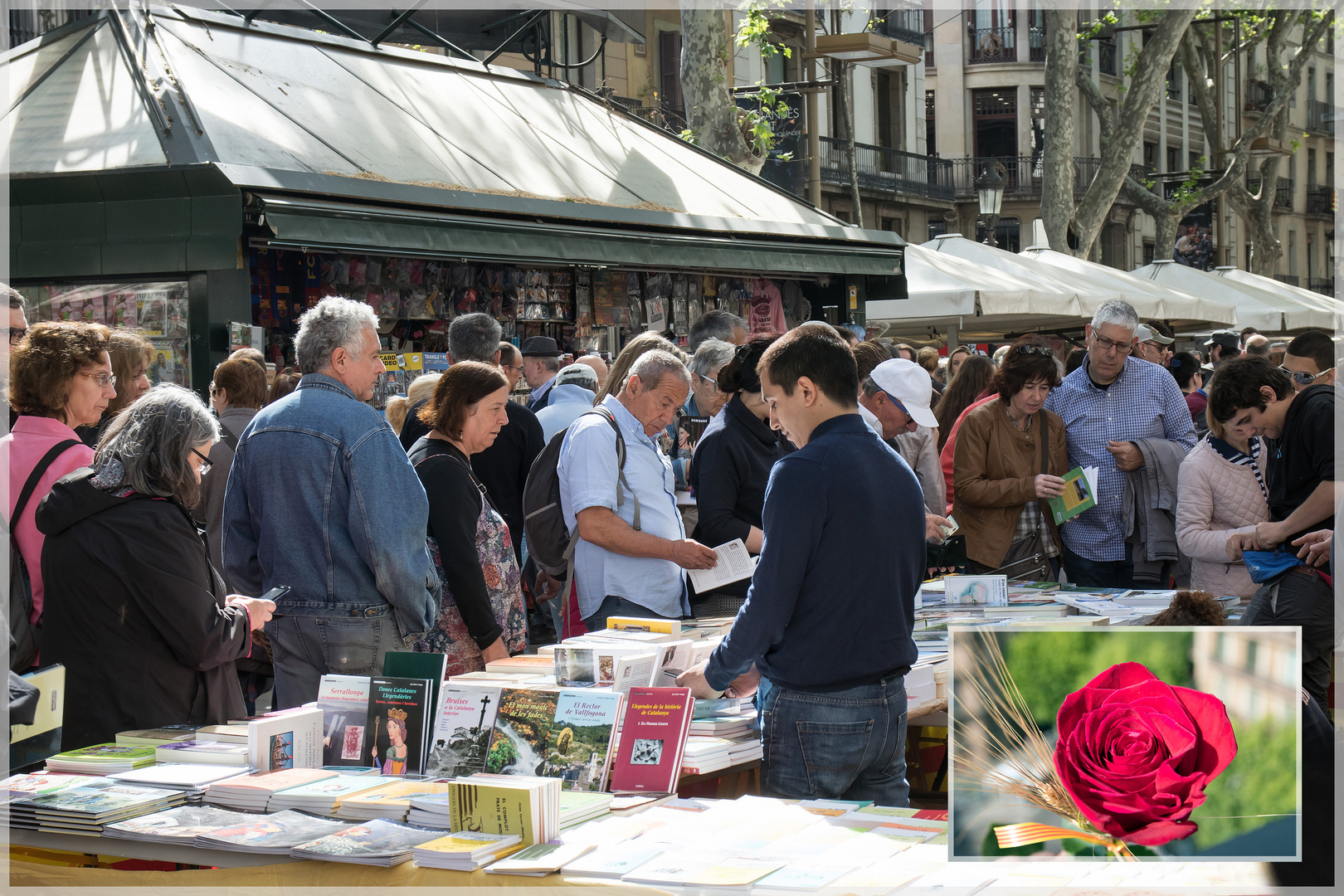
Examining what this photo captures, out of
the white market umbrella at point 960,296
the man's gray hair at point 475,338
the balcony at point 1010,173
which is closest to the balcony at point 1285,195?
the balcony at point 1010,173

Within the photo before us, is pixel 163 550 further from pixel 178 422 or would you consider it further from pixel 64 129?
pixel 64 129

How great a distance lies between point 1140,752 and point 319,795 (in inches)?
73.6

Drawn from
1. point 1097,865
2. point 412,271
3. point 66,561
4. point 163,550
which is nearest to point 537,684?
point 163,550

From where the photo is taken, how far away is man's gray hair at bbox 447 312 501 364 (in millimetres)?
6375

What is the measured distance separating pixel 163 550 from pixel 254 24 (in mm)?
6327

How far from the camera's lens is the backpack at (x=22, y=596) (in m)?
3.78

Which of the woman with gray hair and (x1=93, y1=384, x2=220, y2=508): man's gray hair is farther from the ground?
(x1=93, y1=384, x2=220, y2=508): man's gray hair

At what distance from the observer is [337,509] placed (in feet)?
13.0

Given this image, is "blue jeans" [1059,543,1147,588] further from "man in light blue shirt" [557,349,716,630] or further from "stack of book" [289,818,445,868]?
"stack of book" [289,818,445,868]

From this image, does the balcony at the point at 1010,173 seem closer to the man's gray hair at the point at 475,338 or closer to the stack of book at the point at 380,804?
the man's gray hair at the point at 475,338

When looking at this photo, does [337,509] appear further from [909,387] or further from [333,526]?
[909,387]

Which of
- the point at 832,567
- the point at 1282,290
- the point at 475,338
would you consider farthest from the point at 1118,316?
the point at 1282,290

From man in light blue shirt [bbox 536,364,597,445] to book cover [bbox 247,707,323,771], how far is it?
9.57 ft

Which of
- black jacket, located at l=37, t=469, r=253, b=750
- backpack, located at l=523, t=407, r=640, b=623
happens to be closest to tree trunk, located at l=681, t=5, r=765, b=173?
backpack, located at l=523, t=407, r=640, b=623
